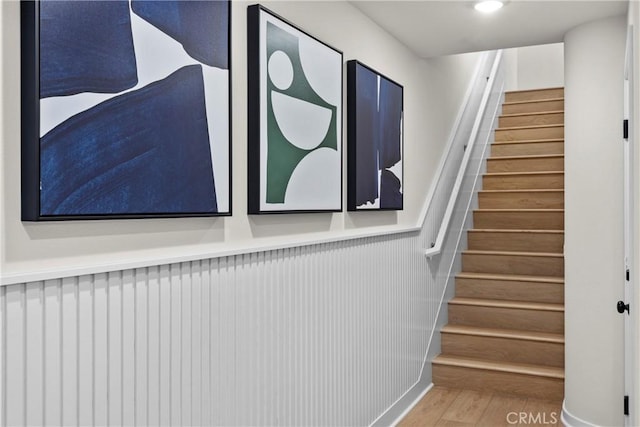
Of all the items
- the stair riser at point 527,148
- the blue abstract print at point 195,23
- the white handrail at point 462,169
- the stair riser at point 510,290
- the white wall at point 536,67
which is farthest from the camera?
the white wall at point 536,67

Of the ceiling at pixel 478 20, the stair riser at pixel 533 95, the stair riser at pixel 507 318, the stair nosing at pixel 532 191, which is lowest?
the stair riser at pixel 507 318

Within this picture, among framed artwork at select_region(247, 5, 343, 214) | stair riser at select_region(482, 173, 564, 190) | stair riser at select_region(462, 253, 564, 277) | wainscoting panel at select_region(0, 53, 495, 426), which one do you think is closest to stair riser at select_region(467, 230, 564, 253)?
stair riser at select_region(462, 253, 564, 277)

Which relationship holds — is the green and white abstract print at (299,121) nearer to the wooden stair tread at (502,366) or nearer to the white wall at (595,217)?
the white wall at (595,217)

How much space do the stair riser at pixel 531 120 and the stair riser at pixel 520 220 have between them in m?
1.36

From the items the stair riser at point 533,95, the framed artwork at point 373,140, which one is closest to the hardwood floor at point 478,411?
the framed artwork at point 373,140

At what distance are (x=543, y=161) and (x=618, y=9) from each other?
2376 millimetres

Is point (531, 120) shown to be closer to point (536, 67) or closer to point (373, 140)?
point (536, 67)

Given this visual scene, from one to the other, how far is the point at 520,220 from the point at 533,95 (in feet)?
6.47

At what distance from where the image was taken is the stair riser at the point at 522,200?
15.0 feet

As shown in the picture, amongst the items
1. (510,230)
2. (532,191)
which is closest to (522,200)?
(532,191)

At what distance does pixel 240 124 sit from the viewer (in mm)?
1834

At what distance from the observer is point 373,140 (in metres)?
2.72

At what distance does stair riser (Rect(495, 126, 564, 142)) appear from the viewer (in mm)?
5238

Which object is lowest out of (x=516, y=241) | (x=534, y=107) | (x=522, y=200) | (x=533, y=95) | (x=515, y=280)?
(x=515, y=280)
